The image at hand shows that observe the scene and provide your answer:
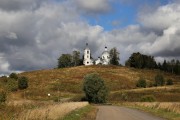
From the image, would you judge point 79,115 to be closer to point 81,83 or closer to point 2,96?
point 2,96

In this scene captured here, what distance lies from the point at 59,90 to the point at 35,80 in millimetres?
21289

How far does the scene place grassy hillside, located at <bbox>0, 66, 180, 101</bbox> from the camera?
108m

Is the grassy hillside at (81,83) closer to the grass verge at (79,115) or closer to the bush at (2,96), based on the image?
the grass verge at (79,115)

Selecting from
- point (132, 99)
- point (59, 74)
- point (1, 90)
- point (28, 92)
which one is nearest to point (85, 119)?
point (1, 90)

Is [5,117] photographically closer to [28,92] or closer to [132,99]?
[132,99]

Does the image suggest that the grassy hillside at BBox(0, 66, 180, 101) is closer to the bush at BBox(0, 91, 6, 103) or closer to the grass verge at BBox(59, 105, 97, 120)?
the grass verge at BBox(59, 105, 97, 120)

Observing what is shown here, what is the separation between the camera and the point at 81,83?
441 feet

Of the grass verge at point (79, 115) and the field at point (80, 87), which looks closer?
the grass verge at point (79, 115)

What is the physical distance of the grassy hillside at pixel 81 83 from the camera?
356ft

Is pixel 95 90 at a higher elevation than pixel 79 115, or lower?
higher

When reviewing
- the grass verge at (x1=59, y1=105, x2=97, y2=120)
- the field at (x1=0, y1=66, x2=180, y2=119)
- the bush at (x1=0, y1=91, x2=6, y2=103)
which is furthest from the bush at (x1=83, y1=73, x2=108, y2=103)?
the bush at (x1=0, y1=91, x2=6, y2=103)

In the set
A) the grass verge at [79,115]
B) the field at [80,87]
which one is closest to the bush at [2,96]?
the grass verge at [79,115]

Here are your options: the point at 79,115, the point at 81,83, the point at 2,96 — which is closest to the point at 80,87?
the point at 81,83

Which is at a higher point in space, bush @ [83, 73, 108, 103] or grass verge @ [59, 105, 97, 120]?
bush @ [83, 73, 108, 103]
